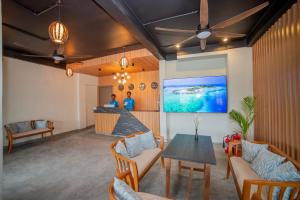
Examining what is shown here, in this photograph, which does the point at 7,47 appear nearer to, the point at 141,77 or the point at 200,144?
the point at 141,77

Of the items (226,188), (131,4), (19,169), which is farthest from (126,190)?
(19,169)

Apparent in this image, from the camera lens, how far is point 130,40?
3.77 meters

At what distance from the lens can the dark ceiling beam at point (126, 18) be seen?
1862 millimetres

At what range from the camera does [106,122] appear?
550cm

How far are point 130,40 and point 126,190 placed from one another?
3697mm

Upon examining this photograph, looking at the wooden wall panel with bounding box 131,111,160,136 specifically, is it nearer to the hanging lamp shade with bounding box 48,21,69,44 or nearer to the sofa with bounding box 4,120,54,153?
the sofa with bounding box 4,120,54,153

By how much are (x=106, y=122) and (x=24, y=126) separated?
2626mm

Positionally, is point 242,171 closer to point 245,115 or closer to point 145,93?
point 245,115

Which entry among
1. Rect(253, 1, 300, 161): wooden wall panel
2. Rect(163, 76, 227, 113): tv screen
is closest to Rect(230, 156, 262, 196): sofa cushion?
Rect(253, 1, 300, 161): wooden wall panel

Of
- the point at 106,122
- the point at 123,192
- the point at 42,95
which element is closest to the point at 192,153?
the point at 123,192

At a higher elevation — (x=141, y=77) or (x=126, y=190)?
(x=141, y=77)

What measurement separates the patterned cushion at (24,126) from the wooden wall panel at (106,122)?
7.30ft

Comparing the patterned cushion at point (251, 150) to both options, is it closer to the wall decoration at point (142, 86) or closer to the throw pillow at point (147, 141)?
the throw pillow at point (147, 141)

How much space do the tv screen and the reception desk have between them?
0.81m
